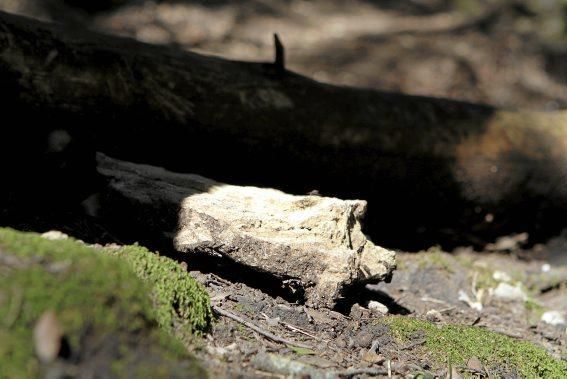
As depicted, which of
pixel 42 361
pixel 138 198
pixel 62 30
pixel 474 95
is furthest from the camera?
pixel 474 95

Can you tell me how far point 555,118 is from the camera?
546 cm

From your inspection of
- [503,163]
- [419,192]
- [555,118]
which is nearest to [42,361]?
[419,192]

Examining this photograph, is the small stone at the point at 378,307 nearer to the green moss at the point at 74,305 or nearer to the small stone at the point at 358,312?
the small stone at the point at 358,312

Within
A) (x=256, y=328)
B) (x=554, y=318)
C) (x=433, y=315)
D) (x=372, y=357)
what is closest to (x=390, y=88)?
(x=554, y=318)

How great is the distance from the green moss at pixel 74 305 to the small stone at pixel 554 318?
10.1 feet

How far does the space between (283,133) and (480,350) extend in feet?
6.57

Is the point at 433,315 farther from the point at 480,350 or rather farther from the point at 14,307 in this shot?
the point at 14,307

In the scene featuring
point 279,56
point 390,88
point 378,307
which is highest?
point 279,56

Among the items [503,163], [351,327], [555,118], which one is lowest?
[351,327]

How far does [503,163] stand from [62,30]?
135 inches

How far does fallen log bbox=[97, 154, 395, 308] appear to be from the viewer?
322cm

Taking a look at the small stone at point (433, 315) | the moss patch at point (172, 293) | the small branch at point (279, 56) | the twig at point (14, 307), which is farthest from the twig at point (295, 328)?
the small branch at point (279, 56)

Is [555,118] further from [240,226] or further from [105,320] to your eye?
[105,320]

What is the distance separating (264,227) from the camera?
3303mm
